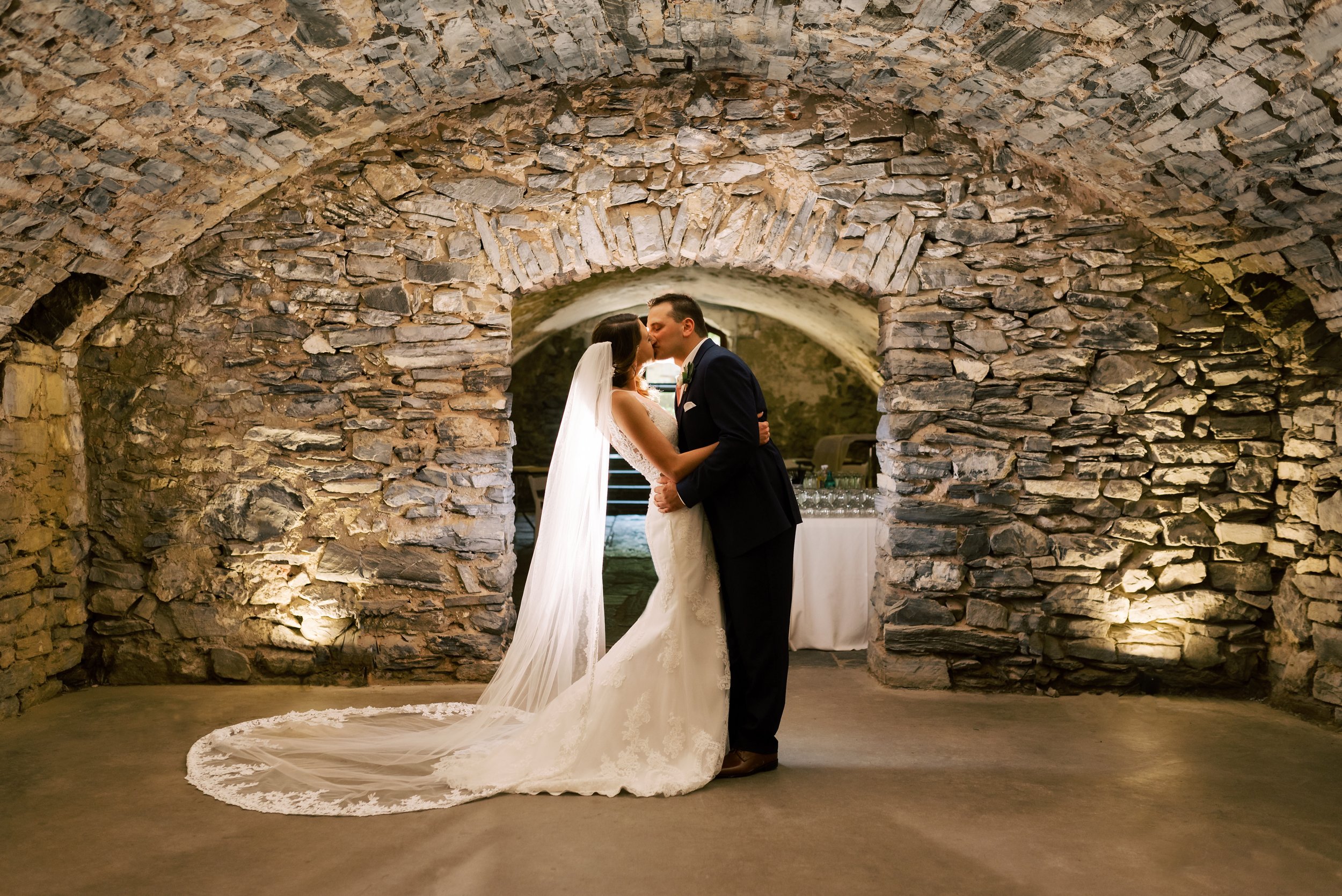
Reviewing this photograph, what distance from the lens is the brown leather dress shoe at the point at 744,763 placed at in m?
3.22

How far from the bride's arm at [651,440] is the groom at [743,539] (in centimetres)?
6

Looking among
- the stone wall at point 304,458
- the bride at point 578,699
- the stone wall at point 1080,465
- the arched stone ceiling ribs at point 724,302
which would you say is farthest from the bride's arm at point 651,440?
the arched stone ceiling ribs at point 724,302

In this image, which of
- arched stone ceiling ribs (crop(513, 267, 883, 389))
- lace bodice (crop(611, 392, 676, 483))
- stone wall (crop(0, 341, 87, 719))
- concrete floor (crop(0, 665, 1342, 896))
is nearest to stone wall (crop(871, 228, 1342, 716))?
concrete floor (crop(0, 665, 1342, 896))

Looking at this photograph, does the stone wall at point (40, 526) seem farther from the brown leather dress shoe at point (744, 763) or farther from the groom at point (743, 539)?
the brown leather dress shoe at point (744, 763)

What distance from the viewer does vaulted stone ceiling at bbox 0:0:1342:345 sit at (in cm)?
309

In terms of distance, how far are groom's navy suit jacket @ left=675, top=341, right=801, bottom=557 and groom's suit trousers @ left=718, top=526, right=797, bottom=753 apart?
0.08 metres

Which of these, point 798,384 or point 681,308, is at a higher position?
point 798,384

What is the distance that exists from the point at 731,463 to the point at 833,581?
1992 mm

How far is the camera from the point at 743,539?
328 centimetres

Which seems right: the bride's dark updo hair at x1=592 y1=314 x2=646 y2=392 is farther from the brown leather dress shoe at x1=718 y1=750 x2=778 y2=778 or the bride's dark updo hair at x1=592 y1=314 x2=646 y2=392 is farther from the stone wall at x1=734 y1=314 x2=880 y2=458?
the stone wall at x1=734 y1=314 x2=880 y2=458

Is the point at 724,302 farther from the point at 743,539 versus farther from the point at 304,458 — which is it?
the point at 743,539

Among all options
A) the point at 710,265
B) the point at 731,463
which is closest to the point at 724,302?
the point at 710,265

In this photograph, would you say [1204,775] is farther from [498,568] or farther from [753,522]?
[498,568]

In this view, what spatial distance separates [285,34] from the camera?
11.1 feet
